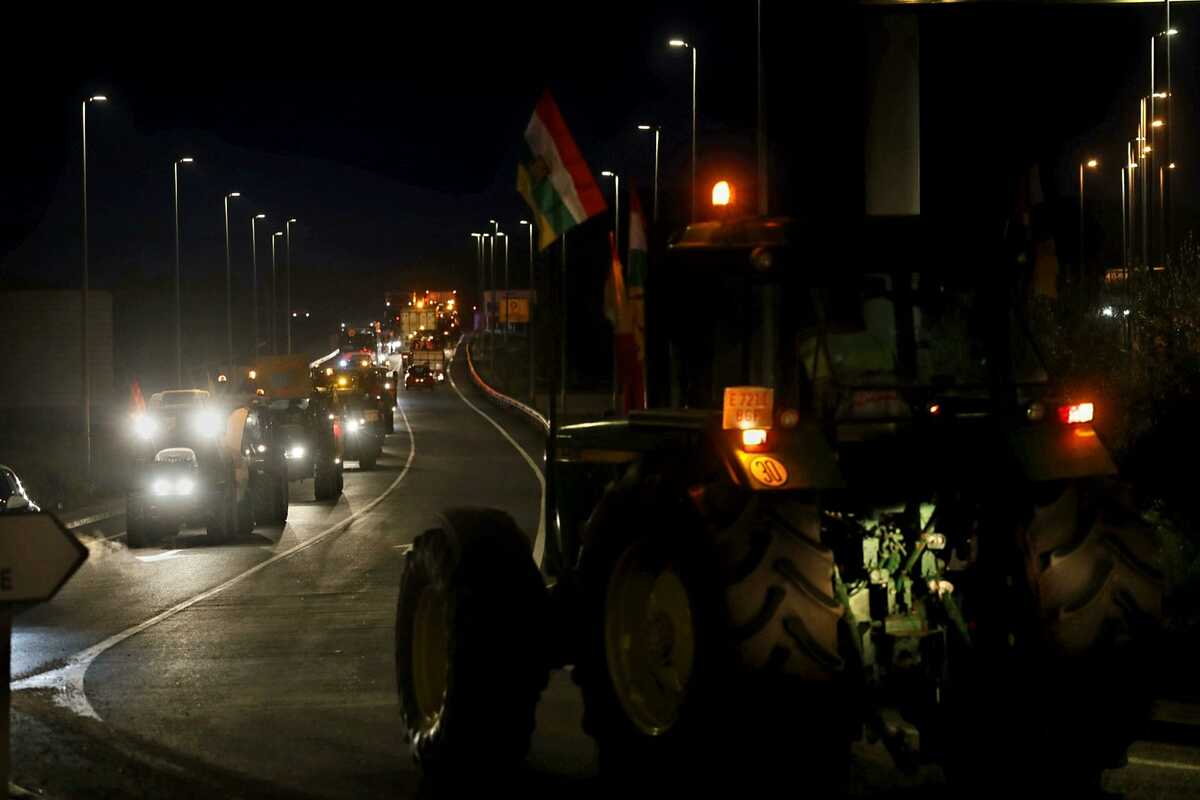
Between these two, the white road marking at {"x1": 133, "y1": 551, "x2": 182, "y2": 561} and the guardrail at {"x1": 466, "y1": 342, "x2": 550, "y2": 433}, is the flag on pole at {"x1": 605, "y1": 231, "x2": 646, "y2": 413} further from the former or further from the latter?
the guardrail at {"x1": 466, "y1": 342, "x2": 550, "y2": 433}

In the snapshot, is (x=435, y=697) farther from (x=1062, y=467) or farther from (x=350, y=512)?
(x=350, y=512)

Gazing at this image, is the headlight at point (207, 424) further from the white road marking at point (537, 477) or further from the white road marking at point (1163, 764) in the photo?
the white road marking at point (1163, 764)

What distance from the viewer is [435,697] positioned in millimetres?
10023

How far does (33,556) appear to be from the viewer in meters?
6.38

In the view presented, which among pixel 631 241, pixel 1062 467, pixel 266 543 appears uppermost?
pixel 631 241

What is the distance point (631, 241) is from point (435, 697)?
573cm

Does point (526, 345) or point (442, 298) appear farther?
point (442, 298)

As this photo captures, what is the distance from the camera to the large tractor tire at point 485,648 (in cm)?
914

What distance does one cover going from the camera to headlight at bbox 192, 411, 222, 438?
25.9 metres

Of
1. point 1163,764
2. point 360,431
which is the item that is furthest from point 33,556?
point 360,431

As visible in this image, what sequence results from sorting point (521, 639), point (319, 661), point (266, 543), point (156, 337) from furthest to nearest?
point (156, 337) → point (266, 543) → point (319, 661) → point (521, 639)

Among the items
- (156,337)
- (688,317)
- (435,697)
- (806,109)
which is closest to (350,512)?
(806,109)

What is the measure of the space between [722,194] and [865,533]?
1.69 metres

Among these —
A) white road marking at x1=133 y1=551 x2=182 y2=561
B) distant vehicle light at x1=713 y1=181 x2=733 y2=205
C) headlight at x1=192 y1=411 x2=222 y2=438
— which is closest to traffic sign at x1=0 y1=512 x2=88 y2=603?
distant vehicle light at x1=713 y1=181 x2=733 y2=205
